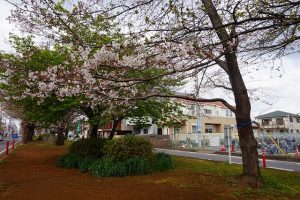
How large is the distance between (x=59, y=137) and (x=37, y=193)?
28773 millimetres

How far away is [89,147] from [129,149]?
326 centimetres

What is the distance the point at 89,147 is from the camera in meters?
14.6

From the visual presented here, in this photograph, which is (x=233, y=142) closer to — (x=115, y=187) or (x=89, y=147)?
(x=89, y=147)

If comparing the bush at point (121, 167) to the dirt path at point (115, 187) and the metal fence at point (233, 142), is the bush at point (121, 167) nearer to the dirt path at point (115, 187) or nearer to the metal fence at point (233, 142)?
the dirt path at point (115, 187)

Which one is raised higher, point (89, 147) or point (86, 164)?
point (89, 147)

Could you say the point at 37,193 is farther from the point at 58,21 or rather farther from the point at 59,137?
the point at 59,137

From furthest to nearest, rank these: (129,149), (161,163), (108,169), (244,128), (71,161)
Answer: (71,161) < (161,163) < (129,149) < (108,169) < (244,128)

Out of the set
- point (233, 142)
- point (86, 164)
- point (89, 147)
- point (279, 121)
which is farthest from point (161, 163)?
point (279, 121)

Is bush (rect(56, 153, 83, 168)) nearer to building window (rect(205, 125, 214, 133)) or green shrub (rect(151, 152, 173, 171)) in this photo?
green shrub (rect(151, 152, 173, 171))

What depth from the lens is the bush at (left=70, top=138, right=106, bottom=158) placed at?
47.5ft

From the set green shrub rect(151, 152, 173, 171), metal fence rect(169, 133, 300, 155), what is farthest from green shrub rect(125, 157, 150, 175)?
metal fence rect(169, 133, 300, 155)

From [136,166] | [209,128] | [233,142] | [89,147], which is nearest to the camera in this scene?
[136,166]

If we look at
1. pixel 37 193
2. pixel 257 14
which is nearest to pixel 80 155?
pixel 37 193

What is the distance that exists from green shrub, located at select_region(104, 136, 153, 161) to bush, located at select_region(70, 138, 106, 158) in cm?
183
